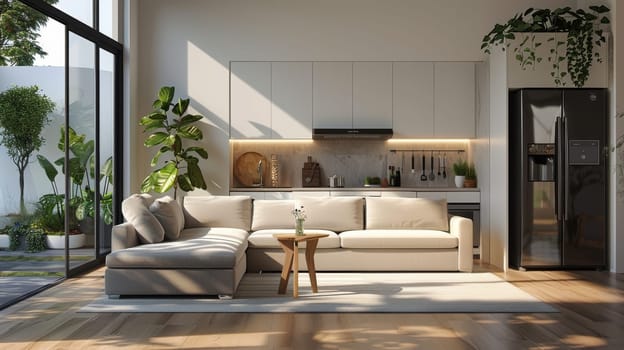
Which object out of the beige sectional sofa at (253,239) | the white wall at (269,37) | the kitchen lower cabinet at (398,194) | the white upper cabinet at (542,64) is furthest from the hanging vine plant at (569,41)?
the kitchen lower cabinet at (398,194)

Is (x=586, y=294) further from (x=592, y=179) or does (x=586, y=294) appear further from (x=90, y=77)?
(x=90, y=77)

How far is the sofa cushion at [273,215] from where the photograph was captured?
7.25 metres

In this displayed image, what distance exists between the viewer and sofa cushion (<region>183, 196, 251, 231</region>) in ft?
23.7

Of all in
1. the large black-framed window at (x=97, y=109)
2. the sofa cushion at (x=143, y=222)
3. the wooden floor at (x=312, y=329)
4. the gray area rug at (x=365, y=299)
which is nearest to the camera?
the wooden floor at (x=312, y=329)

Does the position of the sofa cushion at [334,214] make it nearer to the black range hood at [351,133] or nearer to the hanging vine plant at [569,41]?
the black range hood at [351,133]

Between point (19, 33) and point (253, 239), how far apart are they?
2750 millimetres

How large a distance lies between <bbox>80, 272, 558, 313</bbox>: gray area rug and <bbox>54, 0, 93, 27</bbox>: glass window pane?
8.80 feet

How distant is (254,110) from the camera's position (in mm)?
8148

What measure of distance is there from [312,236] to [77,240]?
7.84ft

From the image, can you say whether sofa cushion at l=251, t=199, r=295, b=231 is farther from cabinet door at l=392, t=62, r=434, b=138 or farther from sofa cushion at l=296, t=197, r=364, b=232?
cabinet door at l=392, t=62, r=434, b=138

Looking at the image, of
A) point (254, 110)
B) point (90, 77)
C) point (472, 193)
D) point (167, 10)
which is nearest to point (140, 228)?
point (90, 77)

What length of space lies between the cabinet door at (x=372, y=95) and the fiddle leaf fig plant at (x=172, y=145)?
1.84 metres

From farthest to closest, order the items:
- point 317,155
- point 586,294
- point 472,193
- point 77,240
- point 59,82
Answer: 1. point 317,155
2. point 472,193
3. point 77,240
4. point 59,82
5. point 586,294

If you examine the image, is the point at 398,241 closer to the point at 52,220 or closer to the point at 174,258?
the point at 174,258
